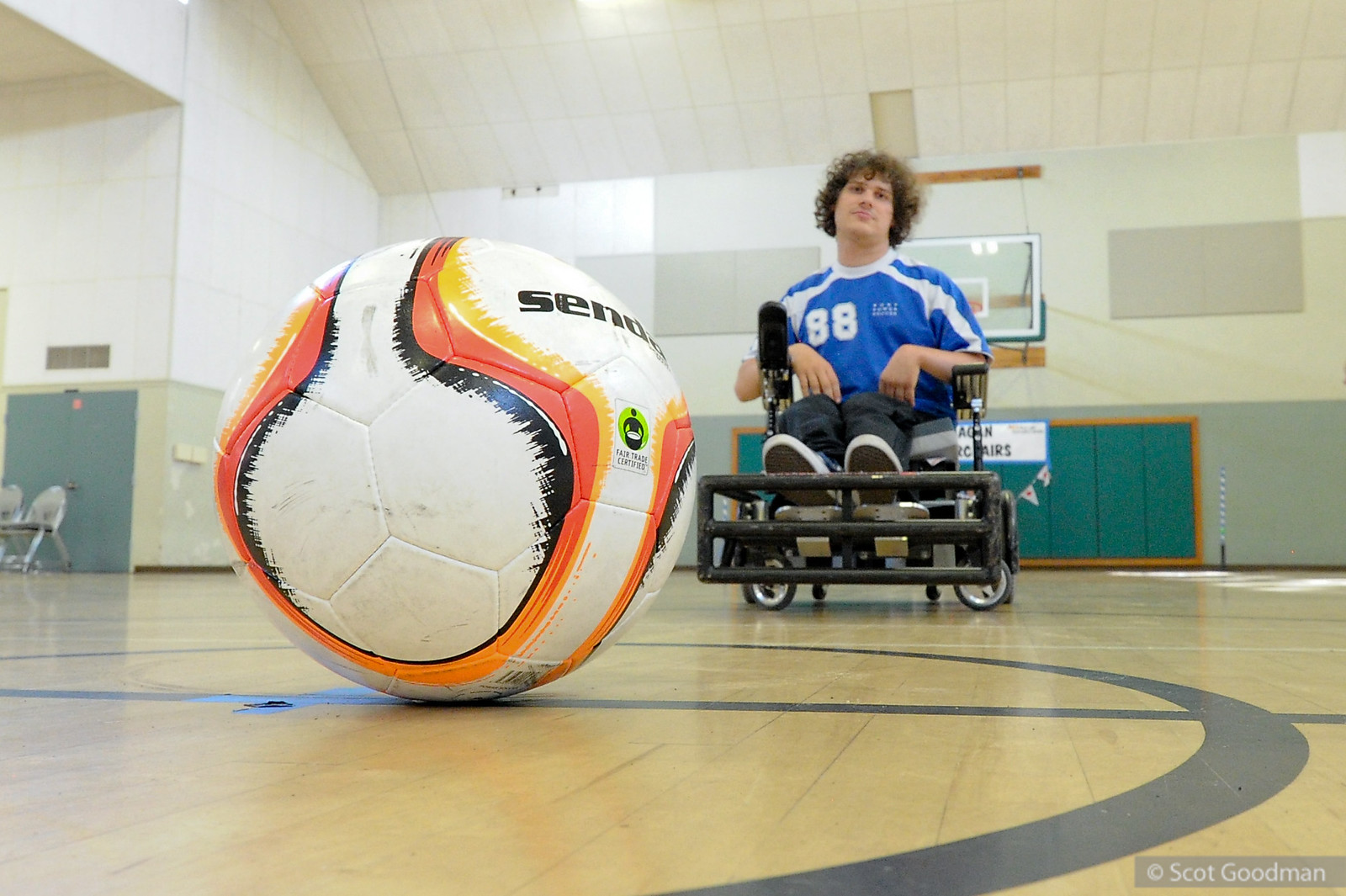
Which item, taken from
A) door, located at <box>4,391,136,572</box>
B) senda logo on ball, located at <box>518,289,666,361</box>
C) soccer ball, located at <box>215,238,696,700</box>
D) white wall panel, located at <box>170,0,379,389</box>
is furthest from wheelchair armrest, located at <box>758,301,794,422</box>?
door, located at <box>4,391,136,572</box>

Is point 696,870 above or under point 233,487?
under

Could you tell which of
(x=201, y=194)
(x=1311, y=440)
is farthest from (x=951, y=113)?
(x=201, y=194)

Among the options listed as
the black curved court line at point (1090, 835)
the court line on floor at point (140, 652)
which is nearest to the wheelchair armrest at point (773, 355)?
the court line on floor at point (140, 652)

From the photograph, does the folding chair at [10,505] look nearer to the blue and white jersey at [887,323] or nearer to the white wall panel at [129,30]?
the white wall panel at [129,30]

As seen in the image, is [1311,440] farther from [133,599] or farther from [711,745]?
[711,745]

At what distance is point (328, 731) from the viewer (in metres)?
1.40

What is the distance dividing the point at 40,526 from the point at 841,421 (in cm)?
962

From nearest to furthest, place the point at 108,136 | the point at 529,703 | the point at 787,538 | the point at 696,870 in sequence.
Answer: the point at 696,870 → the point at 529,703 → the point at 787,538 → the point at 108,136

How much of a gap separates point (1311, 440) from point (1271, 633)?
10.6 meters

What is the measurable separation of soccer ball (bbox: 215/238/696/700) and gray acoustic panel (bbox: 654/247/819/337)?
11.9m

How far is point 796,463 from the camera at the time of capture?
161 inches

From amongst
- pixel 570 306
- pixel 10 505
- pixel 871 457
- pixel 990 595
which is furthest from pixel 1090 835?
pixel 10 505

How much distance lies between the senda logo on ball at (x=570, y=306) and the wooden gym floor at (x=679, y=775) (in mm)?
583

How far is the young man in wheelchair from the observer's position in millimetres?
4129
